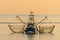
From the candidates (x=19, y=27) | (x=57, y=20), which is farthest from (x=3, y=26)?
(x=57, y=20)

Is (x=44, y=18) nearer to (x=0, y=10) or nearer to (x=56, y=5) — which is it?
(x=56, y=5)

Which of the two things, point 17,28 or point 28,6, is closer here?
point 17,28

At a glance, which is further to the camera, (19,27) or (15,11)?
(15,11)

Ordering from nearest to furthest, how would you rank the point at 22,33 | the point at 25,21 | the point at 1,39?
the point at 1,39, the point at 22,33, the point at 25,21

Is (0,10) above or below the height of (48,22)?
above

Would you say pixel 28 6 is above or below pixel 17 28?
above

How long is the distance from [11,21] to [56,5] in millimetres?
532

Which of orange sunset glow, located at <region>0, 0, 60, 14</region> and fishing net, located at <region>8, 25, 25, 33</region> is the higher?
orange sunset glow, located at <region>0, 0, 60, 14</region>

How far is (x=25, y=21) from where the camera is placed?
2260mm

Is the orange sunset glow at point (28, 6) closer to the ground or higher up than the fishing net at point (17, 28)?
higher up

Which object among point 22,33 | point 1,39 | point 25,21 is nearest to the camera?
point 1,39

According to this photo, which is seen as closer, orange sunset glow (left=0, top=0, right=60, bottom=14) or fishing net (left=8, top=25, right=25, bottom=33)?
fishing net (left=8, top=25, right=25, bottom=33)

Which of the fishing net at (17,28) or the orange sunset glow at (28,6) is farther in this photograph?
the orange sunset glow at (28,6)

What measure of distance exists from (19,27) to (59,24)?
1.65ft
